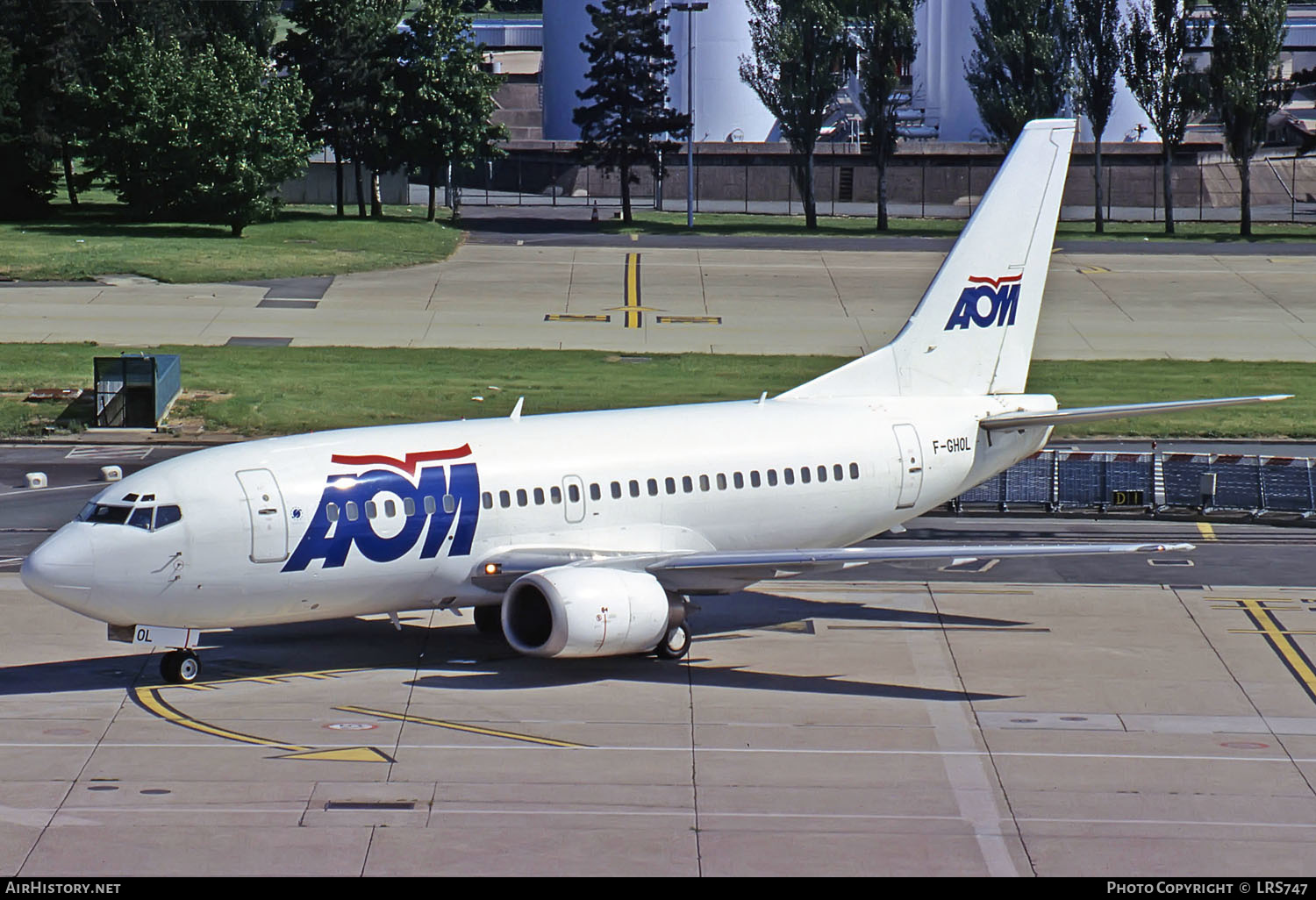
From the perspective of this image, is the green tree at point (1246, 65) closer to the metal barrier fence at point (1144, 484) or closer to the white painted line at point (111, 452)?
the metal barrier fence at point (1144, 484)

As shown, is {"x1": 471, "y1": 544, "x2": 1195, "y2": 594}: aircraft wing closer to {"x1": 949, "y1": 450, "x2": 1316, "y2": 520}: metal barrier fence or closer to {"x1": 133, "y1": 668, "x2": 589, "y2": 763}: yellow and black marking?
{"x1": 133, "y1": 668, "x2": 589, "y2": 763}: yellow and black marking

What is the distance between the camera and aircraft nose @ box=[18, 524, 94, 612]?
2717cm

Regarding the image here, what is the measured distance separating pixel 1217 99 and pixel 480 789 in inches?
3646

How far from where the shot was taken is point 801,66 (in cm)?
10712

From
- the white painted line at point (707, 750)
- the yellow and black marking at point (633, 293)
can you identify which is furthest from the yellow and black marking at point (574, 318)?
the white painted line at point (707, 750)

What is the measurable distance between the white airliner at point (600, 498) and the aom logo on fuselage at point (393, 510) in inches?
1.3

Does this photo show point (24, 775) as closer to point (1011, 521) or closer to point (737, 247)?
point (1011, 521)

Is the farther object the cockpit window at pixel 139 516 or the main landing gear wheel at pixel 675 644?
the main landing gear wheel at pixel 675 644

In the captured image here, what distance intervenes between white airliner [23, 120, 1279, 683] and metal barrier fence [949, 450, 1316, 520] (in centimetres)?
981

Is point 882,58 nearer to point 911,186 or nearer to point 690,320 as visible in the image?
point 911,186

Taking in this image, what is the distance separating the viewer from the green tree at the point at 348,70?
342 feet

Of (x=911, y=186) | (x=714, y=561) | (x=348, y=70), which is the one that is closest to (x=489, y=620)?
(x=714, y=561)

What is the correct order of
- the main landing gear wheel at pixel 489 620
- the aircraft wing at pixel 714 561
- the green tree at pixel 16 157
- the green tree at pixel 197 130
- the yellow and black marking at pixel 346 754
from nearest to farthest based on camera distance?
the yellow and black marking at pixel 346 754 → the aircraft wing at pixel 714 561 → the main landing gear wheel at pixel 489 620 → the green tree at pixel 197 130 → the green tree at pixel 16 157

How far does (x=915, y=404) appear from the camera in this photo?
3544 centimetres
